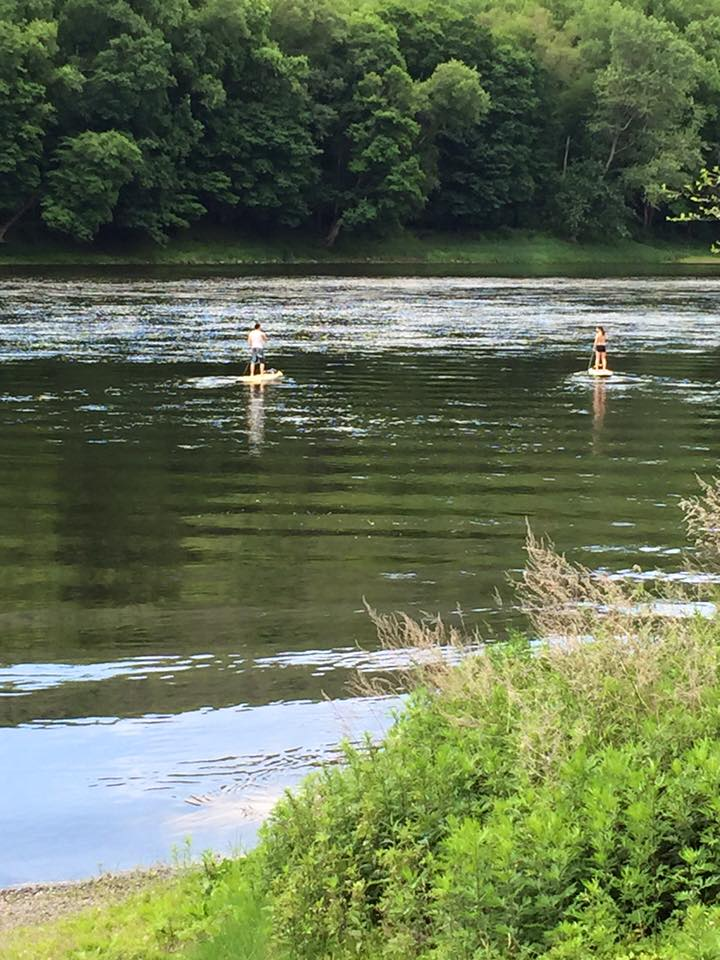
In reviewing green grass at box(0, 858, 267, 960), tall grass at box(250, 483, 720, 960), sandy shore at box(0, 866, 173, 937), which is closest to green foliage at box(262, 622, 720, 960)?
tall grass at box(250, 483, 720, 960)

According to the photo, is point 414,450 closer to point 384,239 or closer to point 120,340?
point 120,340

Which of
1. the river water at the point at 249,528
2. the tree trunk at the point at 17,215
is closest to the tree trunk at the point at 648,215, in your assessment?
the tree trunk at the point at 17,215

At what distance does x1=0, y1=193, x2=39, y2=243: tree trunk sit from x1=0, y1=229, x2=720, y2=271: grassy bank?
2.97 feet

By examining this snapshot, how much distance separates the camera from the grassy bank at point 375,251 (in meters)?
94.4

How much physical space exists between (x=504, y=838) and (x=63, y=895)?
11.9 ft

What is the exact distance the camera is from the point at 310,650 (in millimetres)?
14375

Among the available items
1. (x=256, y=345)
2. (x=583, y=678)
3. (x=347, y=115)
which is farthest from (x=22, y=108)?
(x=583, y=678)

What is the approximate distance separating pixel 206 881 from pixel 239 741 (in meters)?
3.51

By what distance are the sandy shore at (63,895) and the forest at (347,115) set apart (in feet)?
273

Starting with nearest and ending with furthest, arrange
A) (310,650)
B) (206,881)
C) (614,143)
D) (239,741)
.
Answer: (206,881) < (239,741) < (310,650) < (614,143)

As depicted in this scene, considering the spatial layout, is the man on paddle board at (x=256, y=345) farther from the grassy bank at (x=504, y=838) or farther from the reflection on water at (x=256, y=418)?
the grassy bank at (x=504, y=838)

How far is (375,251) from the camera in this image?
10869 cm

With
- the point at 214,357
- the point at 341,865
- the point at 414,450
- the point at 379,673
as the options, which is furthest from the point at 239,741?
the point at 214,357

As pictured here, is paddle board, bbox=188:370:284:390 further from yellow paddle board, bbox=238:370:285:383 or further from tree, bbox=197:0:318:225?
tree, bbox=197:0:318:225
